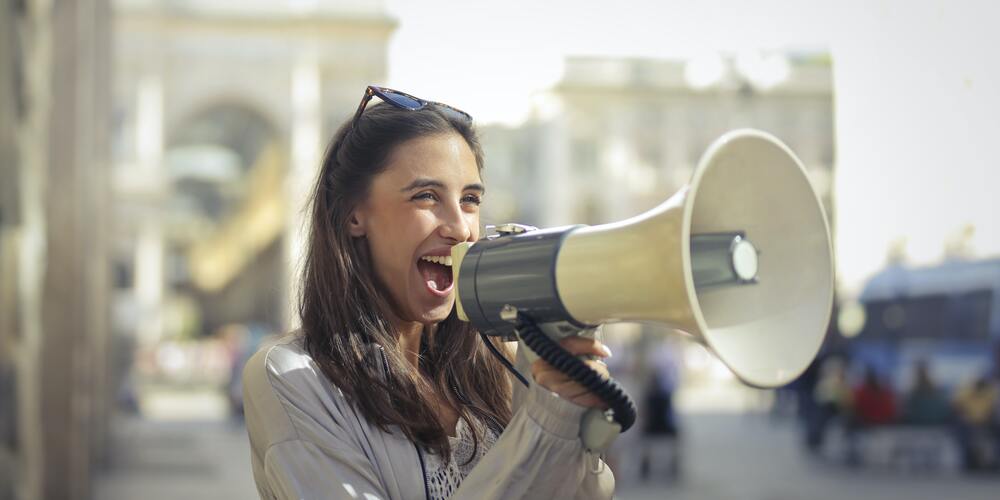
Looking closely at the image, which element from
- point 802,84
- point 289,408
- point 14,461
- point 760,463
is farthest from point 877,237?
point 760,463

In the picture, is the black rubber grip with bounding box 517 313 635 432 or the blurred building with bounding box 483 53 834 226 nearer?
the black rubber grip with bounding box 517 313 635 432

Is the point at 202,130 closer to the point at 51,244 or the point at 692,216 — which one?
the point at 51,244

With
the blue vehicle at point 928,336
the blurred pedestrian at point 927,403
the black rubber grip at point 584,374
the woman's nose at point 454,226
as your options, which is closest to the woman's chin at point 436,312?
the woman's nose at point 454,226

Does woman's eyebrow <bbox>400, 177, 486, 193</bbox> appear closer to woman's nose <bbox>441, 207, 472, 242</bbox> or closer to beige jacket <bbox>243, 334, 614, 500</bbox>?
woman's nose <bbox>441, 207, 472, 242</bbox>

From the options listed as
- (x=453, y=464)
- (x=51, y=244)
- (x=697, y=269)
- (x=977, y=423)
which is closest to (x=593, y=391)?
(x=697, y=269)

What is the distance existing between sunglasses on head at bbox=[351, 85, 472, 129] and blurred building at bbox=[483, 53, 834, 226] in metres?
0.30

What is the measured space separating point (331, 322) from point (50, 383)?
7.24 meters

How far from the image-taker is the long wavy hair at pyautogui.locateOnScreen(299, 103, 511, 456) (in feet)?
5.16

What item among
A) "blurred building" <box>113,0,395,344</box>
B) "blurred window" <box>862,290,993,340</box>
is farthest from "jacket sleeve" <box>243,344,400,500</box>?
"blurred building" <box>113,0,395,344</box>

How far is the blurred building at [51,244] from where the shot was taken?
463 centimetres

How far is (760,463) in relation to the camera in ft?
42.0

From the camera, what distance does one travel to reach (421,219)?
1.64 meters

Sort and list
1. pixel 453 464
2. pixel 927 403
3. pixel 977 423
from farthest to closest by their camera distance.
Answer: pixel 927 403 < pixel 977 423 < pixel 453 464

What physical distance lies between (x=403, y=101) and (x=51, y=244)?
22.5 feet
